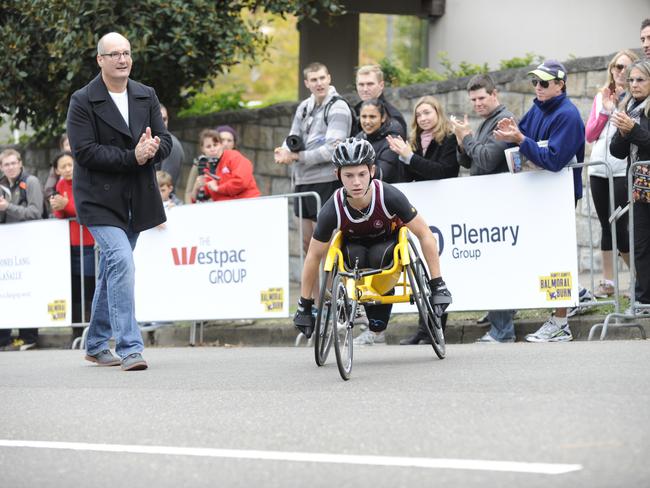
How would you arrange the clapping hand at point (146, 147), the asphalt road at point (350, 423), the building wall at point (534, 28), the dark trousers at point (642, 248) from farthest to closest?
the building wall at point (534, 28), the dark trousers at point (642, 248), the clapping hand at point (146, 147), the asphalt road at point (350, 423)

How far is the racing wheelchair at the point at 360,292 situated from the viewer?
8.84 metres

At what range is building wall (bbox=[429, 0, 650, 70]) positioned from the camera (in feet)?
61.8

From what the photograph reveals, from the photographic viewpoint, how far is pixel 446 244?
38.9ft

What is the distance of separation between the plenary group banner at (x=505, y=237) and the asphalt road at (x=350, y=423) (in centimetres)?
123

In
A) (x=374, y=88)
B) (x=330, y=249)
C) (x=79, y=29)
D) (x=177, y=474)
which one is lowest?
(x=177, y=474)

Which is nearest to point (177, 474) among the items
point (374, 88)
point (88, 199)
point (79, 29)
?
point (88, 199)

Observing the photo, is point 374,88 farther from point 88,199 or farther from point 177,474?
point 177,474

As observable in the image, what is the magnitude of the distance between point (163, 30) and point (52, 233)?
3.72 metres

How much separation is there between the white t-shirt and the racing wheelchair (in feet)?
7.07

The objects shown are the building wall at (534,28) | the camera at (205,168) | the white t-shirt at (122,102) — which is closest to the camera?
the white t-shirt at (122,102)

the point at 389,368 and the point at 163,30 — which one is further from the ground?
the point at 163,30

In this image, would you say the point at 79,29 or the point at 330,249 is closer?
the point at 330,249

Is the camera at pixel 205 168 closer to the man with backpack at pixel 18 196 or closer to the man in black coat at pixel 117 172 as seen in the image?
the man with backpack at pixel 18 196

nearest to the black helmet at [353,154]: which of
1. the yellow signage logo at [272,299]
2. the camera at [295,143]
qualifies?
the camera at [295,143]
